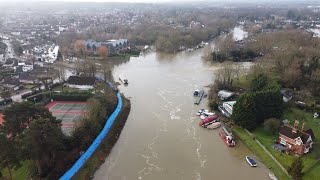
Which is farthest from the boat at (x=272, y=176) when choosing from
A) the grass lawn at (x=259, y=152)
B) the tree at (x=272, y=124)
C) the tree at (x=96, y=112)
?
the tree at (x=96, y=112)

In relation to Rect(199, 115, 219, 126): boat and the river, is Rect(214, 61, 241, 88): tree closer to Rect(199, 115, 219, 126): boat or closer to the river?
the river

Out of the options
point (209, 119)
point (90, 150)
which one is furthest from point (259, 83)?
point (90, 150)

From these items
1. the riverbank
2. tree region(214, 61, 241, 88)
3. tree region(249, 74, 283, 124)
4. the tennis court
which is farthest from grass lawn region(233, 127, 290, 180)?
the tennis court

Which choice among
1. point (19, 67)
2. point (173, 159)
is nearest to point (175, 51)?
point (19, 67)

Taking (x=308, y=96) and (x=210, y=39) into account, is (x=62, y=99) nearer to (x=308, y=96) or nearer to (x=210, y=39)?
(x=308, y=96)

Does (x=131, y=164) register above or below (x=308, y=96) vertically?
below
